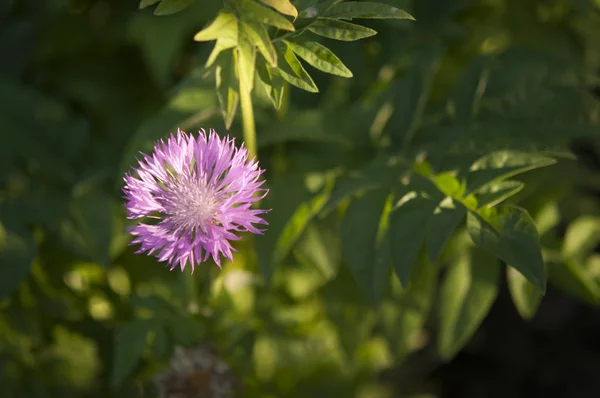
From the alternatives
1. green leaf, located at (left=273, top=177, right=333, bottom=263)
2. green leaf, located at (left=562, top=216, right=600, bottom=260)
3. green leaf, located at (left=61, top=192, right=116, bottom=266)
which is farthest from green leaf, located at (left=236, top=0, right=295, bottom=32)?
green leaf, located at (left=562, top=216, right=600, bottom=260)

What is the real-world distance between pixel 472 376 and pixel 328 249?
3.30ft

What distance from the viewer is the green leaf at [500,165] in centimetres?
96

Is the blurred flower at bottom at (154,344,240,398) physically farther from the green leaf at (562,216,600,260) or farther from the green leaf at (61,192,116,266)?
the green leaf at (562,216,600,260)

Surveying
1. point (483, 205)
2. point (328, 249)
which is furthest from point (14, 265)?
point (483, 205)

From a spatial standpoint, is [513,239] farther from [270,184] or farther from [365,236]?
[270,184]

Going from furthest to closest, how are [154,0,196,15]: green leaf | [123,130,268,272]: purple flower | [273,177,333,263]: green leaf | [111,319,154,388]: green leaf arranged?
[273,177,333,263]: green leaf → [111,319,154,388]: green leaf → [154,0,196,15]: green leaf → [123,130,268,272]: purple flower

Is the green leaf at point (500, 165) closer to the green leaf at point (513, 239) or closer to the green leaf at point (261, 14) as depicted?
the green leaf at point (513, 239)

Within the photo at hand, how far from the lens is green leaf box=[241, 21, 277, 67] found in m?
0.71

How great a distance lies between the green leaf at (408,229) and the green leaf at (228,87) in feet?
1.08

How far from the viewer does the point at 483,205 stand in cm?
93

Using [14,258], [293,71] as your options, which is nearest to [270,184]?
[14,258]

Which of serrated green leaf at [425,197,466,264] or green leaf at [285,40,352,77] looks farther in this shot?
serrated green leaf at [425,197,466,264]

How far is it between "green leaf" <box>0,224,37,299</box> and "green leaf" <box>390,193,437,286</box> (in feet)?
2.34

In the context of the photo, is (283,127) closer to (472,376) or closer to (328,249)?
(328,249)
